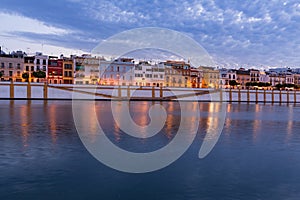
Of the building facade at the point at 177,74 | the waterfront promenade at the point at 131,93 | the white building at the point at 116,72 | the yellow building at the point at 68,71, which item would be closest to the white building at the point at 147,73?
the white building at the point at 116,72

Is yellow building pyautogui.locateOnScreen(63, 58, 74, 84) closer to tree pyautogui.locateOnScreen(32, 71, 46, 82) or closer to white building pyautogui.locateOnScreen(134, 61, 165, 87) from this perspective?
tree pyautogui.locateOnScreen(32, 71, 46, 82)

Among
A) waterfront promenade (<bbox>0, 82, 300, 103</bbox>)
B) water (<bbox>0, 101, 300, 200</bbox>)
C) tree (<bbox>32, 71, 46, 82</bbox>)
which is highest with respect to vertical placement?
tree (<bbox>32, 71, 46, 82</bbox>)

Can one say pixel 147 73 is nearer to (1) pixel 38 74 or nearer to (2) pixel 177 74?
(2) pixel 177 74

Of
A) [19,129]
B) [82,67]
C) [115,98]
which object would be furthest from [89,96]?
[82,67]

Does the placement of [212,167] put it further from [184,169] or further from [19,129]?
[19,129]

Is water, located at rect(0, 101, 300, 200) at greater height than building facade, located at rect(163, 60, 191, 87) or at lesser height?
lesser

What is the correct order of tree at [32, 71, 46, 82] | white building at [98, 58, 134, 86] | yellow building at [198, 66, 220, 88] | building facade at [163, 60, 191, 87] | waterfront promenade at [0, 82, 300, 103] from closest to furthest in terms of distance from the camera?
waterfront promenade at [0, 82, 300, 103] → tree at [32, 71, 46, 82] → white building at [98, 58, 134, 86] → building facade at [163, 60, 191, 87] → yellow building at [198, 66, 220, 88]

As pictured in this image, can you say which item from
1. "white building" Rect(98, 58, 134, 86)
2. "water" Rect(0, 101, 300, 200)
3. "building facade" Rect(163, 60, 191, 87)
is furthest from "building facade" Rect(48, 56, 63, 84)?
"water" Rect(0, 101, 300, 200)

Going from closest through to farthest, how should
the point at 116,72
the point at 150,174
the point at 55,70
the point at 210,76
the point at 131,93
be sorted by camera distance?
the point at 150,174 → the point at 131,93 → the point at 55,70 → the point at 116,72 → the point at 210,76

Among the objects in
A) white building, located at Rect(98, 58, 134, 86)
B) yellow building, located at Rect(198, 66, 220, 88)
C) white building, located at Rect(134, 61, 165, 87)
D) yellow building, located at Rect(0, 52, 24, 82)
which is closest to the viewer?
yellow building, located at Rect(0, 52, 24, 82)

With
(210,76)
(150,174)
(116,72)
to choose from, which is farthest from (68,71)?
(150,174)

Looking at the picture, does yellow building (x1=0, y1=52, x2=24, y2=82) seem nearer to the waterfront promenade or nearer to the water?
the waterfront promenade

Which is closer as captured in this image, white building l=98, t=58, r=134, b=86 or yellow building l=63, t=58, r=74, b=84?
yellow building l=63, t=58, r=74, b=84

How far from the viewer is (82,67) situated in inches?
2943
